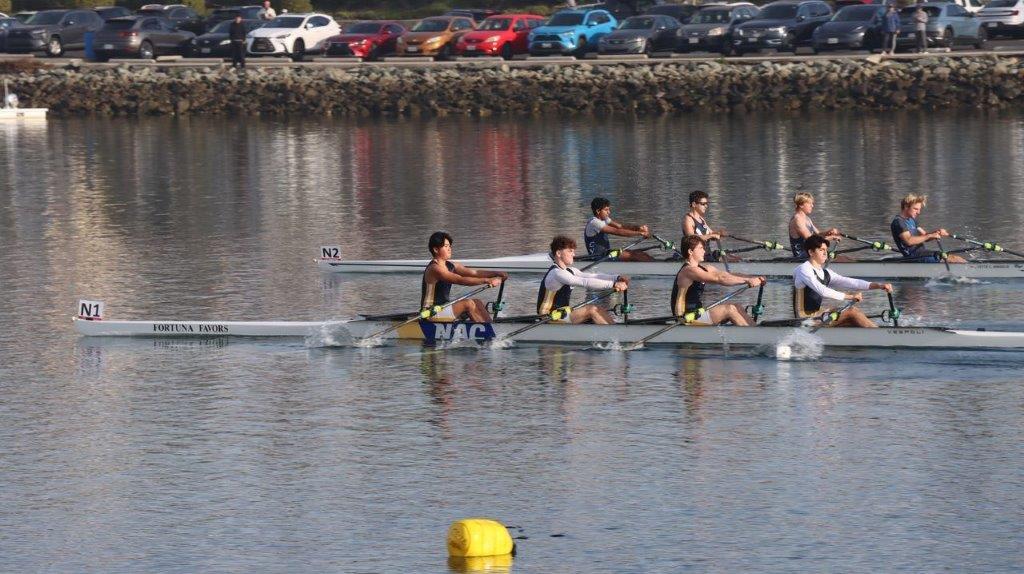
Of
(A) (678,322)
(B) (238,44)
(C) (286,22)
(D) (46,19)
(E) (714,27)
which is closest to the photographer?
(A) (678,322)

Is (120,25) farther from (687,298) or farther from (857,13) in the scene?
(687,298)

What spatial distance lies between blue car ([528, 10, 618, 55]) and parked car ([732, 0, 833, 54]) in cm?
571

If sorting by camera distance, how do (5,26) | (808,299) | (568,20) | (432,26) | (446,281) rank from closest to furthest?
(808,299) < (446,281) < (568,20) < (432,26) < (5,26)

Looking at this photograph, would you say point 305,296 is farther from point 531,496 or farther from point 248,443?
point 531,496

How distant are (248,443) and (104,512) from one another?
242cm

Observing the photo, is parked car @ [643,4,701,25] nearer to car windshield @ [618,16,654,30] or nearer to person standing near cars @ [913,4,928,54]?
car windshield @ [618,16,654,30]

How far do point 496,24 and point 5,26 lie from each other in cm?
2342

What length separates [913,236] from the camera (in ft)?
85.4

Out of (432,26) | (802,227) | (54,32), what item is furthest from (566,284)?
(54,32)

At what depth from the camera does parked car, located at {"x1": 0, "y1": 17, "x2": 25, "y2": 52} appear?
72.2 meters

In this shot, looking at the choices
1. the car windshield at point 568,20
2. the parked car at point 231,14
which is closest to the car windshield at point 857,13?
the car windshield at point 568,20

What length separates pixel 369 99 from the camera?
6103 cm

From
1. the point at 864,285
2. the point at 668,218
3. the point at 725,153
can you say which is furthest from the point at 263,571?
the point at 725,153

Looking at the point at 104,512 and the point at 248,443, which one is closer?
the point at 104,512
